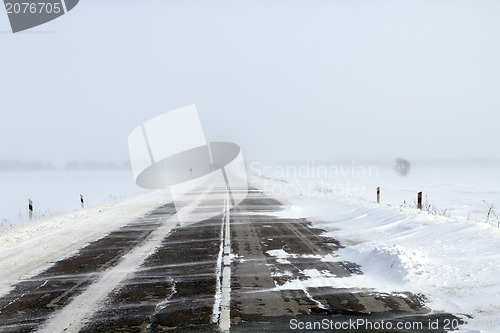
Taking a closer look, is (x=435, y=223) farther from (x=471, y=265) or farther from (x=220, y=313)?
(x=220, y=313)

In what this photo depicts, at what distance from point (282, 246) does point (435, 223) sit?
4.52 metres

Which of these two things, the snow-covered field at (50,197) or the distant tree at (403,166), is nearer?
the snow-covered field at (50,197)

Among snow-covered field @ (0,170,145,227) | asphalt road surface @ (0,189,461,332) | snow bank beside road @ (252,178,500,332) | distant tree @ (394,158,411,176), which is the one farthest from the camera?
distant tree @ (394,158,411,176)

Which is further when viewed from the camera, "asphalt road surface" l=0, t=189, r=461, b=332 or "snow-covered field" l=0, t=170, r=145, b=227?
"snow-covered field" l=0, t=170, r=145, b=227

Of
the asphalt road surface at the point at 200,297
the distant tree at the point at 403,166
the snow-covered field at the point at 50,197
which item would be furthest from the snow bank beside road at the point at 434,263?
the distant tree at the point at 403,166

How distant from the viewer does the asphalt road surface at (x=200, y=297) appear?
463cm

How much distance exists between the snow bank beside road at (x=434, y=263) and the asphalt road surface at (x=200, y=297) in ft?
1.05

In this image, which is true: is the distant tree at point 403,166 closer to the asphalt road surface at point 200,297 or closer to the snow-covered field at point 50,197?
the snow-covered field at point 50,197

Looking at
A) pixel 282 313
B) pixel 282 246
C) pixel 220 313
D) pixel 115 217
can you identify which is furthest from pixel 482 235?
pixel 115 217

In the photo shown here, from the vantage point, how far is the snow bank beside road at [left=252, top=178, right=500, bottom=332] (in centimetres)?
526

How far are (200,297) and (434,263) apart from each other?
439cm

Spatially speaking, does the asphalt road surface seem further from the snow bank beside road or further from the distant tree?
the distant tree

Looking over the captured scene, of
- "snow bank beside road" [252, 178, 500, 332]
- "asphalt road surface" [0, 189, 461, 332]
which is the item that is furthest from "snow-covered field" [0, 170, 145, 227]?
"snow bank beside road" [252, 178, 500, 332]

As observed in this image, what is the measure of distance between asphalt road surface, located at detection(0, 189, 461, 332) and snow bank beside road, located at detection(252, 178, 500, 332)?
1.05 feet
